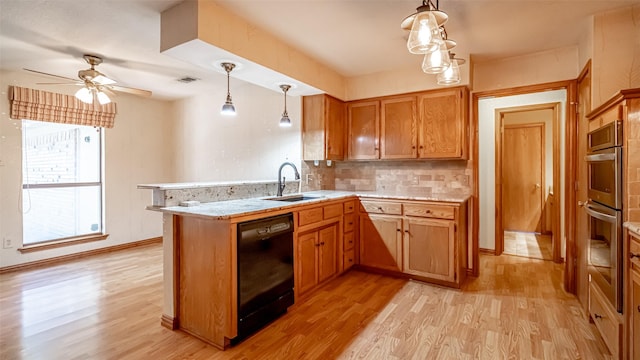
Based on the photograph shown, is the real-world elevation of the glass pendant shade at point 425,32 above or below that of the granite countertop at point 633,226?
above

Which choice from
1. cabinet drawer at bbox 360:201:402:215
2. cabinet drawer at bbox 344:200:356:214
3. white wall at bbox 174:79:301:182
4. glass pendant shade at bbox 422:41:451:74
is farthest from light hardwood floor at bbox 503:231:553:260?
glass pendant shade at bbox 422:41:451:74

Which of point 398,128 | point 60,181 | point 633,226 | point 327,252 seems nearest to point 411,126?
point 398,128

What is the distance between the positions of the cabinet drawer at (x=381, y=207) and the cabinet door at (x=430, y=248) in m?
0.16

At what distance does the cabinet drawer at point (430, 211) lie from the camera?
301 centimetres

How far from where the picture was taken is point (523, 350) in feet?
6.58

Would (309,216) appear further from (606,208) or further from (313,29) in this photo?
(606,208)

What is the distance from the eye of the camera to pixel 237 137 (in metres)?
4.52

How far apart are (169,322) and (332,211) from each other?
169 centimetres

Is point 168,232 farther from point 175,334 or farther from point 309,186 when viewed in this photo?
point 309,186

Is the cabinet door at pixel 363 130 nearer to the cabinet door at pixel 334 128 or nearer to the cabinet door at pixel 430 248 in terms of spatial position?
the cabinet door at pixel 334 128

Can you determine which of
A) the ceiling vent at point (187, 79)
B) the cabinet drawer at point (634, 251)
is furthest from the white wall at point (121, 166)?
the cabinet drawer at point (634, 251)

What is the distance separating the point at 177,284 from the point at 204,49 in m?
1.75

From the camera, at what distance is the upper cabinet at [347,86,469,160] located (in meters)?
3.32

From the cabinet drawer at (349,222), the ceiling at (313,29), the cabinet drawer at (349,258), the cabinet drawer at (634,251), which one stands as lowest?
the cabinet drawer at (349,258)
